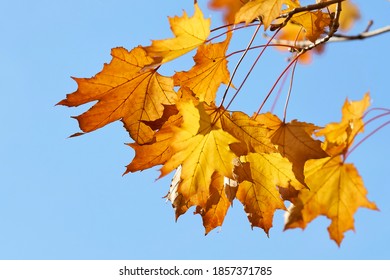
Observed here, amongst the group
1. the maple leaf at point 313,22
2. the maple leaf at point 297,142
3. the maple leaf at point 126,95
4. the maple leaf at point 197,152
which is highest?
the maple leaf at point 313,22

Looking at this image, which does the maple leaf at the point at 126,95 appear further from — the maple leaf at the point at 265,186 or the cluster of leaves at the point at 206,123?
the maple leaf at the point at 265,186

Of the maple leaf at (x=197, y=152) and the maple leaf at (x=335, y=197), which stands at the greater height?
the maple leaf at (x=335, y=197)

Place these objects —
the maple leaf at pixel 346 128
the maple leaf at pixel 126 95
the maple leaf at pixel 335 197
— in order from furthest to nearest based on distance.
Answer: the maple leaf at pixel 335 197 → the maple leaf at pixel 346 128 → the maple leaf at pixel 126 95

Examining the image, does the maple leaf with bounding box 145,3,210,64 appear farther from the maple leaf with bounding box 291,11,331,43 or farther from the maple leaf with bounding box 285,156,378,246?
the maple leaf with bounding box 285,156,378,246

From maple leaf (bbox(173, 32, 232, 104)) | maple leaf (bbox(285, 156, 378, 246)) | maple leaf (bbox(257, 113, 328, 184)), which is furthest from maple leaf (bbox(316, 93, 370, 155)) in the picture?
maple leaf (bbox(173, 32, 232, 104))

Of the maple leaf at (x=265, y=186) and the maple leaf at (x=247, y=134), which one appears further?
the maple leaf at (x=265, y=186)

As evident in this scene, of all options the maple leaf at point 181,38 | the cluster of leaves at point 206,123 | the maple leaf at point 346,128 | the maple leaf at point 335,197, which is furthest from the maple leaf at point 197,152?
the maple leaf at point 335,197
